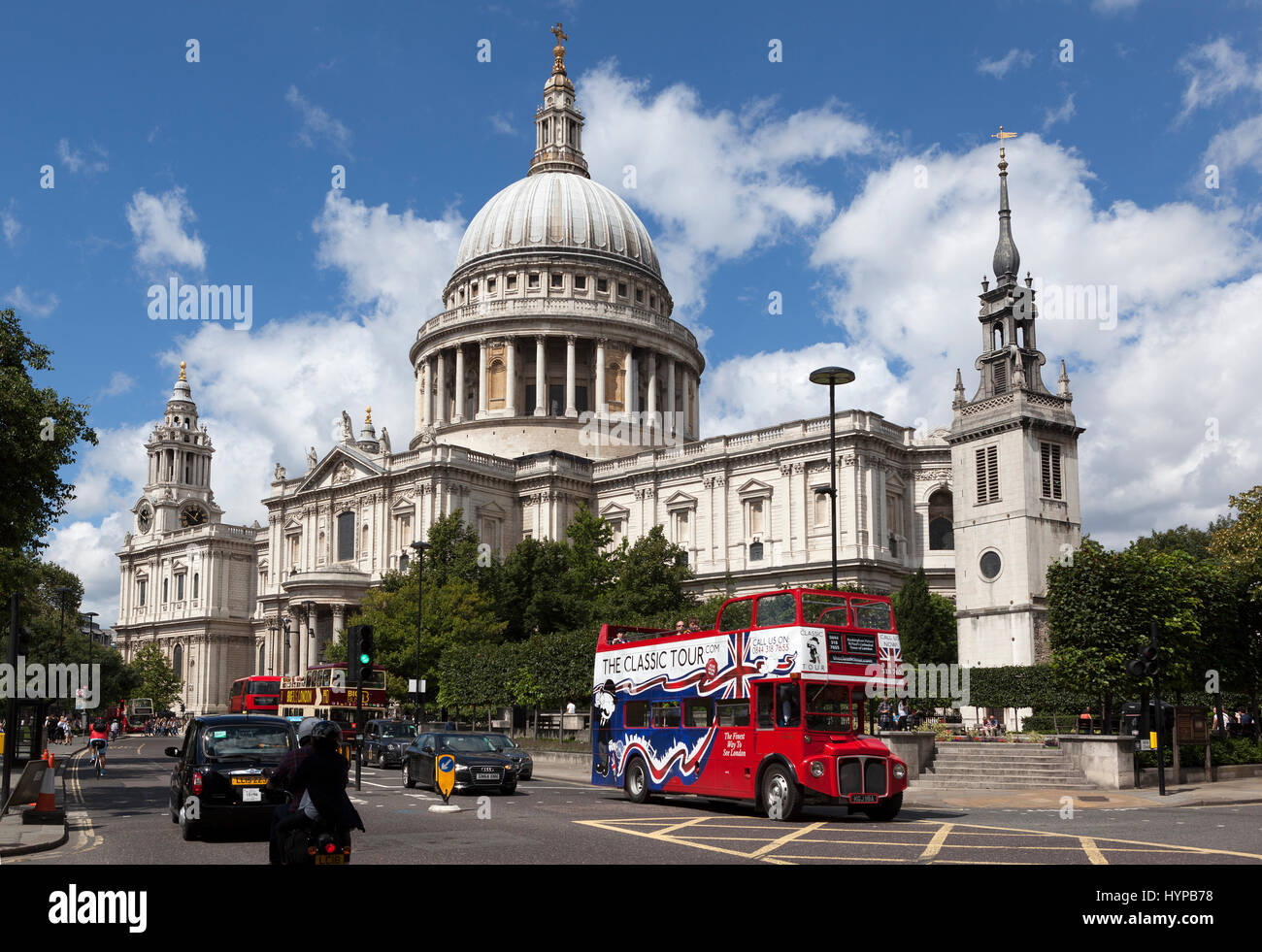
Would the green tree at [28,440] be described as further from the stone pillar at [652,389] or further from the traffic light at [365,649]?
the stone pillar at [652,389]

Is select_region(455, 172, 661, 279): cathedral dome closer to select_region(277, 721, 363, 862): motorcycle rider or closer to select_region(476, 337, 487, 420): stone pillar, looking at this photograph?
select_region(476, 337, 487, 420): stone pillar

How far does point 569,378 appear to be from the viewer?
93062 millimetres

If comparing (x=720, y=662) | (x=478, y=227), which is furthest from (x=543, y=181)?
(x=720, y=662)

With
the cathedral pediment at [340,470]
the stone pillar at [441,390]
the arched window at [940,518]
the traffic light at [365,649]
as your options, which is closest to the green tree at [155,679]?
the cathedral pediment at [340,470]

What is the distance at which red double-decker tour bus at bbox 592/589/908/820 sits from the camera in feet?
70.9

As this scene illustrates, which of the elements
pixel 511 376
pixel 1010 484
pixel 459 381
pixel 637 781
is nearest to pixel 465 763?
pixel 637 781

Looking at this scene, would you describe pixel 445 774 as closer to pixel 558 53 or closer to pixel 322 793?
pixel 322 793

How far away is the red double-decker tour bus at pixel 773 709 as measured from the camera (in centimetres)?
2162

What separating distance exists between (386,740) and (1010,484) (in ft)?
94.8

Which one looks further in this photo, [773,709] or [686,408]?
[686,408]

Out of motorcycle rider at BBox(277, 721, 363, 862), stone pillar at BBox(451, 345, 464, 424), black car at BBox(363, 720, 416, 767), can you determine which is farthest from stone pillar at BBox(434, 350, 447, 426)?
motorcycle rider at BBox(277, 721, 363, 862)

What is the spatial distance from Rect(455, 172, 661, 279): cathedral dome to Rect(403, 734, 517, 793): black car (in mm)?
73776

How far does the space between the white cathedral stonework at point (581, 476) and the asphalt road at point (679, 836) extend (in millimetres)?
29828
